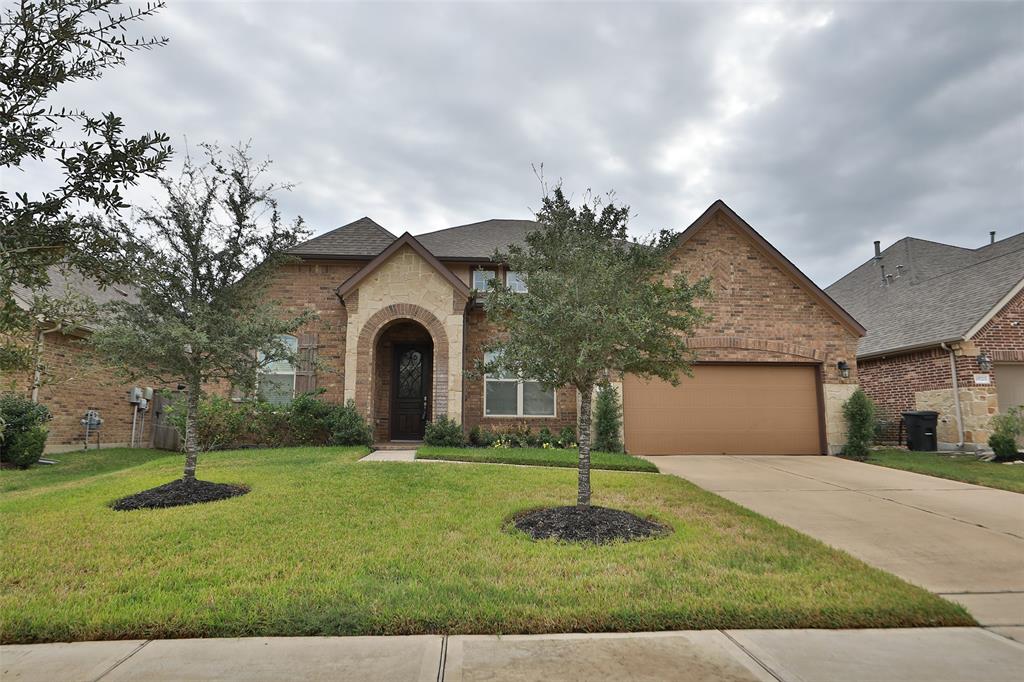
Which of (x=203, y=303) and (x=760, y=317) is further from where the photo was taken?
(x=760, y=317)

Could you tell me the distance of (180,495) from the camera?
6.64m

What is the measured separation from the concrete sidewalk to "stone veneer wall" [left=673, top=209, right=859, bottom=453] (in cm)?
1024

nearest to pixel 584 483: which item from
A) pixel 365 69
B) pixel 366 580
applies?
pixel 366 580

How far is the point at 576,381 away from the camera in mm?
5895

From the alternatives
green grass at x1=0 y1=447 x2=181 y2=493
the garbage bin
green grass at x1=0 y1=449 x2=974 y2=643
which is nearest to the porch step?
green grass at x1=0 y1=447 x2=181 y2=493

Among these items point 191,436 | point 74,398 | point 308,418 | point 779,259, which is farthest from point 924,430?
point 74,398

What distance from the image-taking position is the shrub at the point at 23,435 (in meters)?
10.0

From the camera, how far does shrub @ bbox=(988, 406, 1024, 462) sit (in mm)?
11312

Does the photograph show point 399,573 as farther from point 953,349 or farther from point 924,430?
point 953,349

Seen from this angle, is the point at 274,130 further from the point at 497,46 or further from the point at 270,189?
the point at 497,46

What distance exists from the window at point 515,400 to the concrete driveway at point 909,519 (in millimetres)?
4073

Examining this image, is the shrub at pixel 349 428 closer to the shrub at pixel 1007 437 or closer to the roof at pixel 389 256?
the roof at pixel 389 256

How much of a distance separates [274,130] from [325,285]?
6.51m

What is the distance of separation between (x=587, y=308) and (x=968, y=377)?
1312cm
